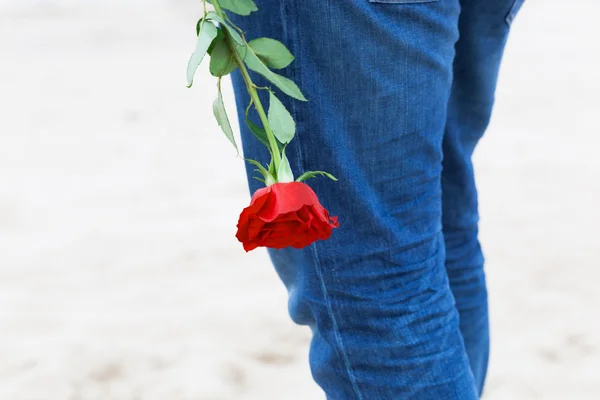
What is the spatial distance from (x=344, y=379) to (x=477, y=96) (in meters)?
0.38

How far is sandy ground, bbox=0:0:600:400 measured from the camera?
1415mm

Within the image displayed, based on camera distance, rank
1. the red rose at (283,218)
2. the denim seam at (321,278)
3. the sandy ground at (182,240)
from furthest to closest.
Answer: the sandy ground at (182,240), the denim seam at (321,278), the red rose at (283,218)

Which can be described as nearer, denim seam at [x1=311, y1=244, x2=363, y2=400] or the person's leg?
denim seam at [x1=311, y1=244, x2=363, y2=400]

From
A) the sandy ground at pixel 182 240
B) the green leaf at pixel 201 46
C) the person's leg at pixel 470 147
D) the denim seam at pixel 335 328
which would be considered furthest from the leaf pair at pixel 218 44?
the sandy ground at pixel 182 240

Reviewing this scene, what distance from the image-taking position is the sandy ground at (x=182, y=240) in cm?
142

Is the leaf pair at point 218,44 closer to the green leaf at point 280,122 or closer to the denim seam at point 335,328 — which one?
the green leaf at point 280,122

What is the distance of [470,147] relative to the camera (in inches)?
38.5

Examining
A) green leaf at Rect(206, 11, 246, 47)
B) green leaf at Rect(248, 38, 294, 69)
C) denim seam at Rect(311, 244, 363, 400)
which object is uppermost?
green leaf at Rect(206, 11, 246, 47)

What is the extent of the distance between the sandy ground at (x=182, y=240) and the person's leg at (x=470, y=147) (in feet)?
1.22

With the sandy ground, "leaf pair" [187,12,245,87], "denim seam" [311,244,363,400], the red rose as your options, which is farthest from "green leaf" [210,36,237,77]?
the sandy ground

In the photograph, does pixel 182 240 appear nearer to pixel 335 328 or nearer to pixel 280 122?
pixel 335 328

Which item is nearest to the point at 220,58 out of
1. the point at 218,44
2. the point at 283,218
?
the point at 218,44

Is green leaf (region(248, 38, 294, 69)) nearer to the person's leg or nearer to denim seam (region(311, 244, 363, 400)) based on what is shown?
denim seam (region(311, 244, 363, 400))

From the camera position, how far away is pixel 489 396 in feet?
4.38
